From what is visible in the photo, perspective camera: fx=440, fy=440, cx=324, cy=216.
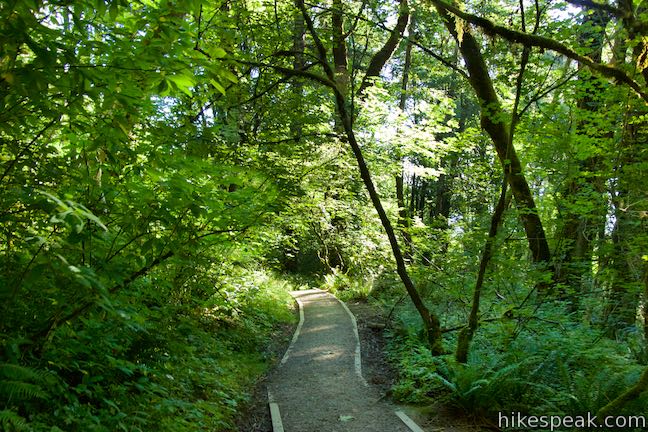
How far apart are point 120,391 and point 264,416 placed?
9.22ft

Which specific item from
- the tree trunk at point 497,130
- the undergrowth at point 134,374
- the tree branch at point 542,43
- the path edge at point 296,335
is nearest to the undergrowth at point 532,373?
the tree trunk at point 497,130

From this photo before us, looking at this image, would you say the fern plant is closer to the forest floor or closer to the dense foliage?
the dense foliage

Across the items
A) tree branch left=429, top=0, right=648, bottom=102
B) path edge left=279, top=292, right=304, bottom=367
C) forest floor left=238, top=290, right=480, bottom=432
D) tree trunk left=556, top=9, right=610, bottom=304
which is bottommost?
path edge left=279, top=292, right=304, bottom=367

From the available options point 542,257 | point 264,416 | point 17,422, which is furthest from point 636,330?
point 17,422

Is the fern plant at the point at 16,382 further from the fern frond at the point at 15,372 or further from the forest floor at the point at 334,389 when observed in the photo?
the forest floor at the point at 334,389

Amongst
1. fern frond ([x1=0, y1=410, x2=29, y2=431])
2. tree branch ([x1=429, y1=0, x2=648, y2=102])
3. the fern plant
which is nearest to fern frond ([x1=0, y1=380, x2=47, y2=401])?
the fern plant

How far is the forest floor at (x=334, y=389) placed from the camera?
634cm

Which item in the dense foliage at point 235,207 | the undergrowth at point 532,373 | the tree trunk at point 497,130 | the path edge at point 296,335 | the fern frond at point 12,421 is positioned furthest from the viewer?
the path edge at point 296,335

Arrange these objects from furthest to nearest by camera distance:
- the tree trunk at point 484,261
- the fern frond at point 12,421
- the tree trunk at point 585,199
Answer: the tree trunk at point 585,199
the tree trunk at point 484,261
the fern frond at point 12,421

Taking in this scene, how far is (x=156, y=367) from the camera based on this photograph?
5652 mm

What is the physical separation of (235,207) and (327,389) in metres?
4.25

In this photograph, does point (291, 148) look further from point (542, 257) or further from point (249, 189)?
point (542, 257)

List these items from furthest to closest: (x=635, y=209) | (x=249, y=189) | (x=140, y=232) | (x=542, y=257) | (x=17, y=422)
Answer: (x=542, y=257), (x=635, y=209), (x=249, y=189), (x=140, y=232), (x=17, y=422)

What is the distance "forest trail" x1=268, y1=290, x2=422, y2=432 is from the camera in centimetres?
638
